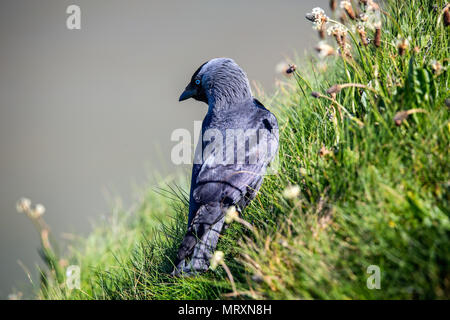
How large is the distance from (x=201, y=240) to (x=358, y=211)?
46.9 inches

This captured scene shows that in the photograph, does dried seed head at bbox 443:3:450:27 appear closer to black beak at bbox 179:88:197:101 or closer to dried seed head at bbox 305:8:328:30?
dried seed head at bbox 305:8:328:30

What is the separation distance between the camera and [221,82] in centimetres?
393

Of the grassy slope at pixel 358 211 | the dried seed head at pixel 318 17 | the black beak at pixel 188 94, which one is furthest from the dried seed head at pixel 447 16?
the black beak at pixel 188 94

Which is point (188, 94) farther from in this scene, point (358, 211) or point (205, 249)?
point (358, 211)

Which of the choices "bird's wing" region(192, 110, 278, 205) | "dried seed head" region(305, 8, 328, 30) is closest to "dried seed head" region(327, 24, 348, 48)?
"dried seed head" region(305, 8, 328, 30)

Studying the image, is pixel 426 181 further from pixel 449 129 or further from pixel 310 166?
pixel 310 166

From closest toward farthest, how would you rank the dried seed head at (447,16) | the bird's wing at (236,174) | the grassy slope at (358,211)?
1. the grassy slope at (358,211)
2. the dried seed head at (447,16)
3. the bird's wing at (236,174)

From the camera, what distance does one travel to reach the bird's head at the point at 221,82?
3.87m

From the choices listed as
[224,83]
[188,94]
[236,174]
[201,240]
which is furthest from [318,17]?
[188,94]

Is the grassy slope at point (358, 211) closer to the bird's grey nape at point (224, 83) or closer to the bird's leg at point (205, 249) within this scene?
the bird's leg at point (205, 249)

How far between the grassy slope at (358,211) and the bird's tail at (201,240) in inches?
3.5

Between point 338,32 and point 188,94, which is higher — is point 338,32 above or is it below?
below

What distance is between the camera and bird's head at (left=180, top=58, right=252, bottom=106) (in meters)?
3.87

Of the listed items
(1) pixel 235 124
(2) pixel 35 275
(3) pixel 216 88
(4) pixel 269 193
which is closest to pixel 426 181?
(4) pixel 269 193
